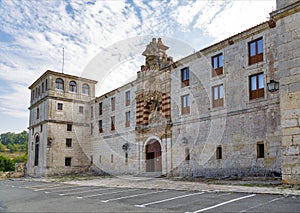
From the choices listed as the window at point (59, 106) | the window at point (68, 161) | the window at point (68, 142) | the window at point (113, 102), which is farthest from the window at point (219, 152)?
the window at point (59, 106)

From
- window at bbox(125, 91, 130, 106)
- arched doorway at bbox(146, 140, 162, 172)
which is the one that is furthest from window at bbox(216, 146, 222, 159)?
window at bbox(125, 91, 130, 106)

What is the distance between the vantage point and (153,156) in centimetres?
2102

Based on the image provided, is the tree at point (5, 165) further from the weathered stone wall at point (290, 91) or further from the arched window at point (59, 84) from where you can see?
the weathered stone wall at point (290, 91)

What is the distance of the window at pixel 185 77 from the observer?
1837 centimetres

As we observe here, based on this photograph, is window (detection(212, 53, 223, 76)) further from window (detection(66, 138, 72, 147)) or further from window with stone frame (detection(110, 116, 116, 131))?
window (detection(66, 138, 72, 147))

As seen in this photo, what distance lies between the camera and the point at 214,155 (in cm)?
1589

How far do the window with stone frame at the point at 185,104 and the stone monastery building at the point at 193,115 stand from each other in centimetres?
6

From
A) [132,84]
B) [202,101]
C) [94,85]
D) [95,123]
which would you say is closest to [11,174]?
[95,123]

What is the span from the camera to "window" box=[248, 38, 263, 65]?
47.0 ft

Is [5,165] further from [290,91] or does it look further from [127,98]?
[290,91]

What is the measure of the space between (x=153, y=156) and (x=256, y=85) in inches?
367

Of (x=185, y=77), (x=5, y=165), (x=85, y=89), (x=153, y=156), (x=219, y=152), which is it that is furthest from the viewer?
(x=5, y=165)

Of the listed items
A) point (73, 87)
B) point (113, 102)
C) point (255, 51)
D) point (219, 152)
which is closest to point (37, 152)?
point (73, 87)

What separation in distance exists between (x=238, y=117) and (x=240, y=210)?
30.1 ft
